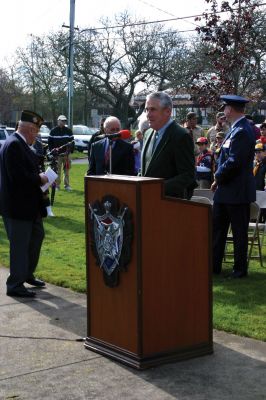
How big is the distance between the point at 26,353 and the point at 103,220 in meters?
1.25

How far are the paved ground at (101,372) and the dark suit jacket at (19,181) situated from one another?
4.44 ft

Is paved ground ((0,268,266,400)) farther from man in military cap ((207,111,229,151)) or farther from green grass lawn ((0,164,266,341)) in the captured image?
man in military cap ((207,111,229,151))

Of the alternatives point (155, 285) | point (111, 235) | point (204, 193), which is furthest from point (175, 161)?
point (204, 193)

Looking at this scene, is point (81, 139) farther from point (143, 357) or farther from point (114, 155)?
point (143, 357)

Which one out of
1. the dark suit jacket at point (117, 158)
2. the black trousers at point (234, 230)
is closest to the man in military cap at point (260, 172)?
the black trousers at point (234, 230)

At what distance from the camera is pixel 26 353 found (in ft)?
16.8

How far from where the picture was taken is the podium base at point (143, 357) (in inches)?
182

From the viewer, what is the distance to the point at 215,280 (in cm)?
766

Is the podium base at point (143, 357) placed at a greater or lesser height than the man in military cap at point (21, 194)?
lesser

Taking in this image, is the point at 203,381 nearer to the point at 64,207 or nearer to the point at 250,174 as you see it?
the point at 250,174

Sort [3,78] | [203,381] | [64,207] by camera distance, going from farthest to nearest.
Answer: [3,78] < [64,207] < [203,381]

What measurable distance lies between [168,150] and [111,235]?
1.04 metres

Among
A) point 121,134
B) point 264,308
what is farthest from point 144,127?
point 121,134

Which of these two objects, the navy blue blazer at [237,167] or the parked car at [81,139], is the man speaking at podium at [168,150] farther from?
the parked car at [81,139]
